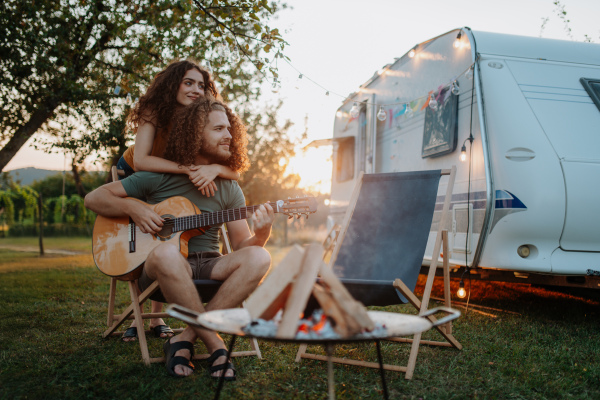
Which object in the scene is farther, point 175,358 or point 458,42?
point 458,42

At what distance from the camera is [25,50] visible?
6125mm

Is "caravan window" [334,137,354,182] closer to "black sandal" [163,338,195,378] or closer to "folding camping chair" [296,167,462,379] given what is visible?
"folding camping chair" [296,167,462,379]

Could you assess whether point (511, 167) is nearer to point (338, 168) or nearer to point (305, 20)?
point (305, 20)

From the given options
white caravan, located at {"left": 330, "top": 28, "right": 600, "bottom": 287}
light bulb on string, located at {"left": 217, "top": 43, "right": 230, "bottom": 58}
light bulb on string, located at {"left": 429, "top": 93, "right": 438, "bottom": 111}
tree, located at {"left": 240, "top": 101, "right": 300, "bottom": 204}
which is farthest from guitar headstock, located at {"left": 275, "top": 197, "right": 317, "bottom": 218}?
tree, located at {"left": 240, "top": 101, "right": 300, "bottom": 204}

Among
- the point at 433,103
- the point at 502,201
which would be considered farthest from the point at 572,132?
the point at 433,103

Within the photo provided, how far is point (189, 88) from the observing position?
3.04 m

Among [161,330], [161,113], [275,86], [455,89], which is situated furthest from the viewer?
[275,86]

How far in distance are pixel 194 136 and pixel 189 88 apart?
1.57 ft

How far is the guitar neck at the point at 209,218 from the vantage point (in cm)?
255

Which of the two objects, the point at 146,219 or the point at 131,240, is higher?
the point at 146,219

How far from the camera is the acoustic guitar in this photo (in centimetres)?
254

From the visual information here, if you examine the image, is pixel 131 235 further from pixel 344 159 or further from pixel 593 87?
pixel 344 159

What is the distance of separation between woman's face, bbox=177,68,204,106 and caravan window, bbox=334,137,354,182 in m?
3.32

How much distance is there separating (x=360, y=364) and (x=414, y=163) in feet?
8.43
